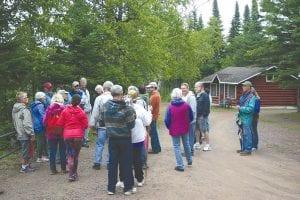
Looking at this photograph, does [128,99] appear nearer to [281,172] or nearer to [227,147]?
[281,172]

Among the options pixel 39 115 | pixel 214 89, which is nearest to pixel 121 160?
pixel 39 115

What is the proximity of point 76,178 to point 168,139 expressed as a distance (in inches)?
283

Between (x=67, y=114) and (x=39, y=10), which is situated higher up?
(x=39, y=10)

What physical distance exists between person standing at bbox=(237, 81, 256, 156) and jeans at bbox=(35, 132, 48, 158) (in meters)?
5.46

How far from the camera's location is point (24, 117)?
10023 millimetres

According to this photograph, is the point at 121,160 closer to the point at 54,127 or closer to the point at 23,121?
the point at 54,127

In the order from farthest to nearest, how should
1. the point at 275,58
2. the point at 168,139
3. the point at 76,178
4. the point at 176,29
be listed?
the point at 176,29 < the point at 275,58 < the point at 168,139 < the point at 76,178

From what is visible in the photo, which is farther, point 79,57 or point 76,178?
point 79,57

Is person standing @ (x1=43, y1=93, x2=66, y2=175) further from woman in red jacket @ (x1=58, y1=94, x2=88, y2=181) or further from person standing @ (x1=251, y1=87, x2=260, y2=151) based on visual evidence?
person standing @ (x1=251, y1=87, x2=260, y2=151)

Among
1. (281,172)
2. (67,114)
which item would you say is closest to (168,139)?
(281,172)

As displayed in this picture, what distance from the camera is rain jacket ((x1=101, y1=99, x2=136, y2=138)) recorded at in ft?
26.0

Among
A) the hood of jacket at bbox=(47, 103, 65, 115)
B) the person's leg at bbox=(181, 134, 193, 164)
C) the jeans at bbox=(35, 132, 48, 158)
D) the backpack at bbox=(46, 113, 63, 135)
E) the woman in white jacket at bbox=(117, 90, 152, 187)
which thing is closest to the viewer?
the woman in white jacket at bbox=(117, 90, 152, 187)

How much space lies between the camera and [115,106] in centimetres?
792

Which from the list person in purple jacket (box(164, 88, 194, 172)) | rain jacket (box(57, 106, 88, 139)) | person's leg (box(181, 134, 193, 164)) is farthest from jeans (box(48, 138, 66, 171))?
person's leg (box(181, 134, 193, 164))
